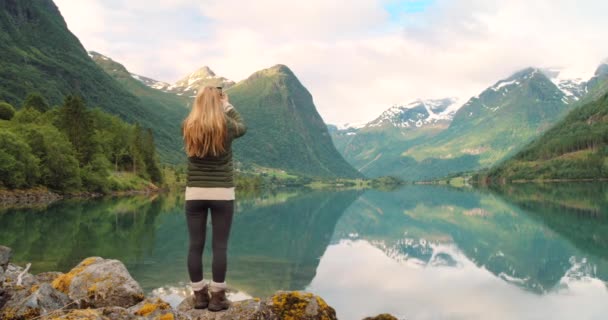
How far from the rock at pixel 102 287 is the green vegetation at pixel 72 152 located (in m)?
72.5

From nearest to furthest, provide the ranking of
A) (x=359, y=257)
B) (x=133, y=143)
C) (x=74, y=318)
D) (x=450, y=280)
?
1. (x=74, y=318)
2. (x=450, y=280)
3. (x=359, y=257)
4. (x=133, y=143)

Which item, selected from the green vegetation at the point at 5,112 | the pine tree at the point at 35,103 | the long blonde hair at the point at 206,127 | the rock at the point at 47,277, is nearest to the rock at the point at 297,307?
the long blonde hair at the point at 206,127

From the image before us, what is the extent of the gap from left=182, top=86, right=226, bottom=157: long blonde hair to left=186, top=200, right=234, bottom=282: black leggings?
42.0 inches

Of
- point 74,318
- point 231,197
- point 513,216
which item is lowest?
point 513,216

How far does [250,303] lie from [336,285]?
14499mm

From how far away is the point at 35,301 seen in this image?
36.4 ft

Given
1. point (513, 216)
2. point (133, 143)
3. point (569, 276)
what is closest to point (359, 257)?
point (569, 276)

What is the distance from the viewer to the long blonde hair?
10.3m

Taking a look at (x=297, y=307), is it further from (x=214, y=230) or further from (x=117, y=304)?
(x=117, y=304)

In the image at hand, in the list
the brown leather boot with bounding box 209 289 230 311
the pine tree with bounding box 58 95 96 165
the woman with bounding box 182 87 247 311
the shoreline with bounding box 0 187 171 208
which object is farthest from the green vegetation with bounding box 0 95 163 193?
the brown leather boot with bounding box 209 289 230 311

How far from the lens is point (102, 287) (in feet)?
44.5

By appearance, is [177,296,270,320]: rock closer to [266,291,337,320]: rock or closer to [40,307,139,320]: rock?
[266,291,337,320]: rock

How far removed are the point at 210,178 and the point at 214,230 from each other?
3.76ft

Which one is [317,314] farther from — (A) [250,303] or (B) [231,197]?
(B) [231,197]
